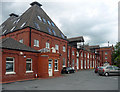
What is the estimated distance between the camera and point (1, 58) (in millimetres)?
13297

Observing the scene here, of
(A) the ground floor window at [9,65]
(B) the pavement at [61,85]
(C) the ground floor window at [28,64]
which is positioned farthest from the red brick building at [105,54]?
(A) the ground floor window at [9,65]

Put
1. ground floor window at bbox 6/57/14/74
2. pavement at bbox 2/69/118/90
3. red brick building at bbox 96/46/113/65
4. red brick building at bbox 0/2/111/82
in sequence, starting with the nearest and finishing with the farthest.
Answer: pavement at bbox 2/69/118/90, ground floor window at bbox 6/57/14/74, red brick building at bbox 0/2/111/82, red brick building at bbox 96/46/113/65

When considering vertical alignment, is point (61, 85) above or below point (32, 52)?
below

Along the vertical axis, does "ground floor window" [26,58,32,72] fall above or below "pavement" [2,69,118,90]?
above

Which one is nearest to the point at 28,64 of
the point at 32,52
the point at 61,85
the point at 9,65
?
the point at 32,52

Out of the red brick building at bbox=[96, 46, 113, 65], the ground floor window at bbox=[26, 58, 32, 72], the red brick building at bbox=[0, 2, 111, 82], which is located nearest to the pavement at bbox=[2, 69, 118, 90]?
the red brick building at bbox=[0, 2, 111, 82]

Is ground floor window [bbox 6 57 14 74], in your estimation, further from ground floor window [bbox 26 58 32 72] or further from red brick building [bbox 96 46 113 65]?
red brick building [bbox 96 46 113 65]

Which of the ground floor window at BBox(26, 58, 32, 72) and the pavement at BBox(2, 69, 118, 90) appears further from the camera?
the ground floor window at BBox(26, 58, 32, 72)

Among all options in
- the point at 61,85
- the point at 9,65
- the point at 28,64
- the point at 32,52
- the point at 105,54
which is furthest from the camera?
the point at 105,54

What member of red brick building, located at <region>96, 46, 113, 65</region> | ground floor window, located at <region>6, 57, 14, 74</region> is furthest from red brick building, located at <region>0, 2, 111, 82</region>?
red brick building, located at <region>96, 46, 113, 65</region>

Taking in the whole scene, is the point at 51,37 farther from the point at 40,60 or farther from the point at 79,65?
the point at 79,65

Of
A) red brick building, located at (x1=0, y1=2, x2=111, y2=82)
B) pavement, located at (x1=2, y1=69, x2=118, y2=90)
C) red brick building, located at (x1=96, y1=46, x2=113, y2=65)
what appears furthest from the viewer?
red brick building, located at (x1=96, y1=46, x2=113, y2=65)

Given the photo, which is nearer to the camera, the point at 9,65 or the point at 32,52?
the point at 9,65

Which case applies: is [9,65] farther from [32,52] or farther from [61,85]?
[61,85]
